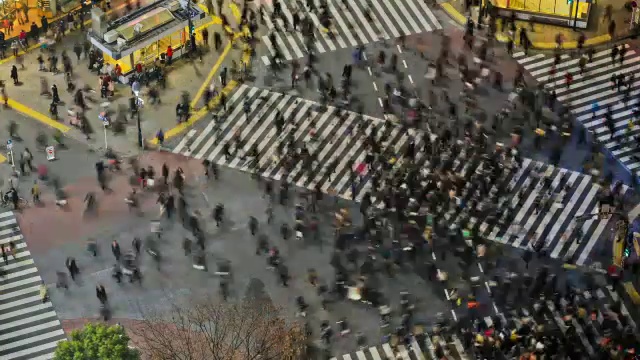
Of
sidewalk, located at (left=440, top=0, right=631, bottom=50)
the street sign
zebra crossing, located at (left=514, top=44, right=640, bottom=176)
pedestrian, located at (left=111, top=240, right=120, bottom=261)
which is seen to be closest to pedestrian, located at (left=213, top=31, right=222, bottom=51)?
the street sign

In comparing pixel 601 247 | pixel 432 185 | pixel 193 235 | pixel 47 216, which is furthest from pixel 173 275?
pixel 601 247

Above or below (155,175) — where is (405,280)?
below

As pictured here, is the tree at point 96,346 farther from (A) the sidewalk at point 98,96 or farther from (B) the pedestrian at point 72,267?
(A) the sidewalk at point 98,96

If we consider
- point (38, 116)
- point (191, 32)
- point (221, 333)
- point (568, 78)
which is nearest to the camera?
point (221, 333)

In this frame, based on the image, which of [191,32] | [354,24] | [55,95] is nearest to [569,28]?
[354,24]

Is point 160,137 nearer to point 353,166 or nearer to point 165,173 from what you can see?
point 165,173

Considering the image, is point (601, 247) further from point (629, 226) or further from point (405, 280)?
point (405, 280)

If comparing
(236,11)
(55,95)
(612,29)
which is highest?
(236,11)
